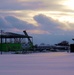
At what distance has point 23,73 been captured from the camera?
2234 centimetres

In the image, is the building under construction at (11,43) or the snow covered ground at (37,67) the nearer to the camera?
the snow covered ground at (37,67)

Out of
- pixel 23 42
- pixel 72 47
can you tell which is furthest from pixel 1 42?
pixel 72 47

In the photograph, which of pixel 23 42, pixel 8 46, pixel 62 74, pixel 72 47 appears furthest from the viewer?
pixel 23 42

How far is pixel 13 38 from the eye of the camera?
338ft

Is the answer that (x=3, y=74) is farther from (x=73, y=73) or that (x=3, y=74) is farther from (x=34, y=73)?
(x=73, y=73)

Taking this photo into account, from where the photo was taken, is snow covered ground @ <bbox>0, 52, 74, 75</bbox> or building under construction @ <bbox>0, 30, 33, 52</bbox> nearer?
snow covered ground @ <bbox>0, 52, 74, 75</bbox>

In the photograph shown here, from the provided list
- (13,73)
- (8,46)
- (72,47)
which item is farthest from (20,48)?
(13,73)

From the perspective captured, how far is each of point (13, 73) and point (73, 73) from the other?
406 centimetres

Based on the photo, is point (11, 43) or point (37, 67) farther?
point (11, 43)

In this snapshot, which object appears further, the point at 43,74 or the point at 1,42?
the point at 1,42

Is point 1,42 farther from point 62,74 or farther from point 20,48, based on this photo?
point 62,74

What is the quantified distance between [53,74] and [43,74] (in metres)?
0.66

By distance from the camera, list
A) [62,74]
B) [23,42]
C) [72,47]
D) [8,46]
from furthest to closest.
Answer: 1. [23,42]
2. [8,46]
3. [72,47]
4. [62,74]

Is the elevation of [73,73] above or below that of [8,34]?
below
